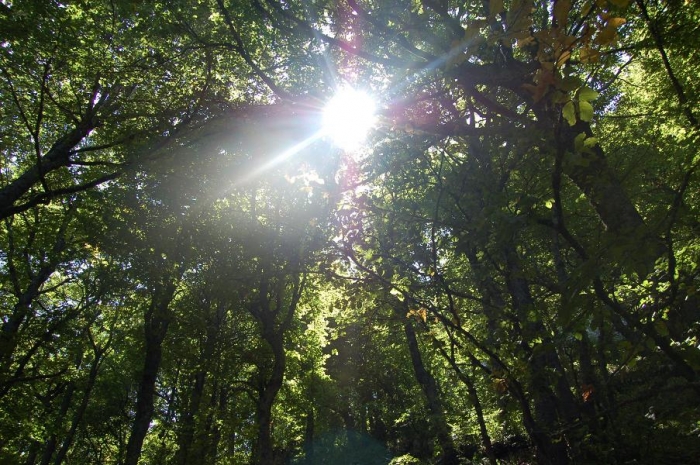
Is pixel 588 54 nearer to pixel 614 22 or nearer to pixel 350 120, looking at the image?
pixel 614 22

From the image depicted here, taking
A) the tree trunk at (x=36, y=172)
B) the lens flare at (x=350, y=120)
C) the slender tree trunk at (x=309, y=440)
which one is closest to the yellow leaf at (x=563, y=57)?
the lens flare at (x=350, y=120)

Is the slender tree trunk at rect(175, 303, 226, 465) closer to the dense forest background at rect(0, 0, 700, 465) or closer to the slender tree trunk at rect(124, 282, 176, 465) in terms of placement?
the dense forest background at rect(0, 0, 700, 465)

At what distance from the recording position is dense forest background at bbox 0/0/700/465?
2617 millimetres

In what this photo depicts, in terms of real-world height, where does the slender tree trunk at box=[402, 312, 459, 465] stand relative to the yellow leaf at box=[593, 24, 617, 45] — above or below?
above

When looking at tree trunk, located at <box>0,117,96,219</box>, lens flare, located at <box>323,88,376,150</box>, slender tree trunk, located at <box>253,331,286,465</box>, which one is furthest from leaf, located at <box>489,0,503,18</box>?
slender tree trunk, located at <box>253,331,286,465</box>

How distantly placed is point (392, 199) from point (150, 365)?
11.2 meters

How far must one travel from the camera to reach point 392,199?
4.09 metres

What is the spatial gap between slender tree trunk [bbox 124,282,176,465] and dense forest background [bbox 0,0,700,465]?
109 mm

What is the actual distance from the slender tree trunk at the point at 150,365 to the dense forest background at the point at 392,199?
109mm

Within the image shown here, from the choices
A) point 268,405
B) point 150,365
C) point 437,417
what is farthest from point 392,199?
point 150,365

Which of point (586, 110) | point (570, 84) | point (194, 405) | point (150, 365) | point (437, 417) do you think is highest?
point (150, 365)

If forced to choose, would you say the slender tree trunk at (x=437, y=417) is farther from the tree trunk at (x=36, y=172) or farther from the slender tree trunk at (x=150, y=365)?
the tree trunk at (x=36, y=172)

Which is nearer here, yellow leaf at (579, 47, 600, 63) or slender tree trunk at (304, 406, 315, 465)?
yellow leaf at (579, 47, 600, 63)

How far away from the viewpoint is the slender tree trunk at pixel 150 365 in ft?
36.1
